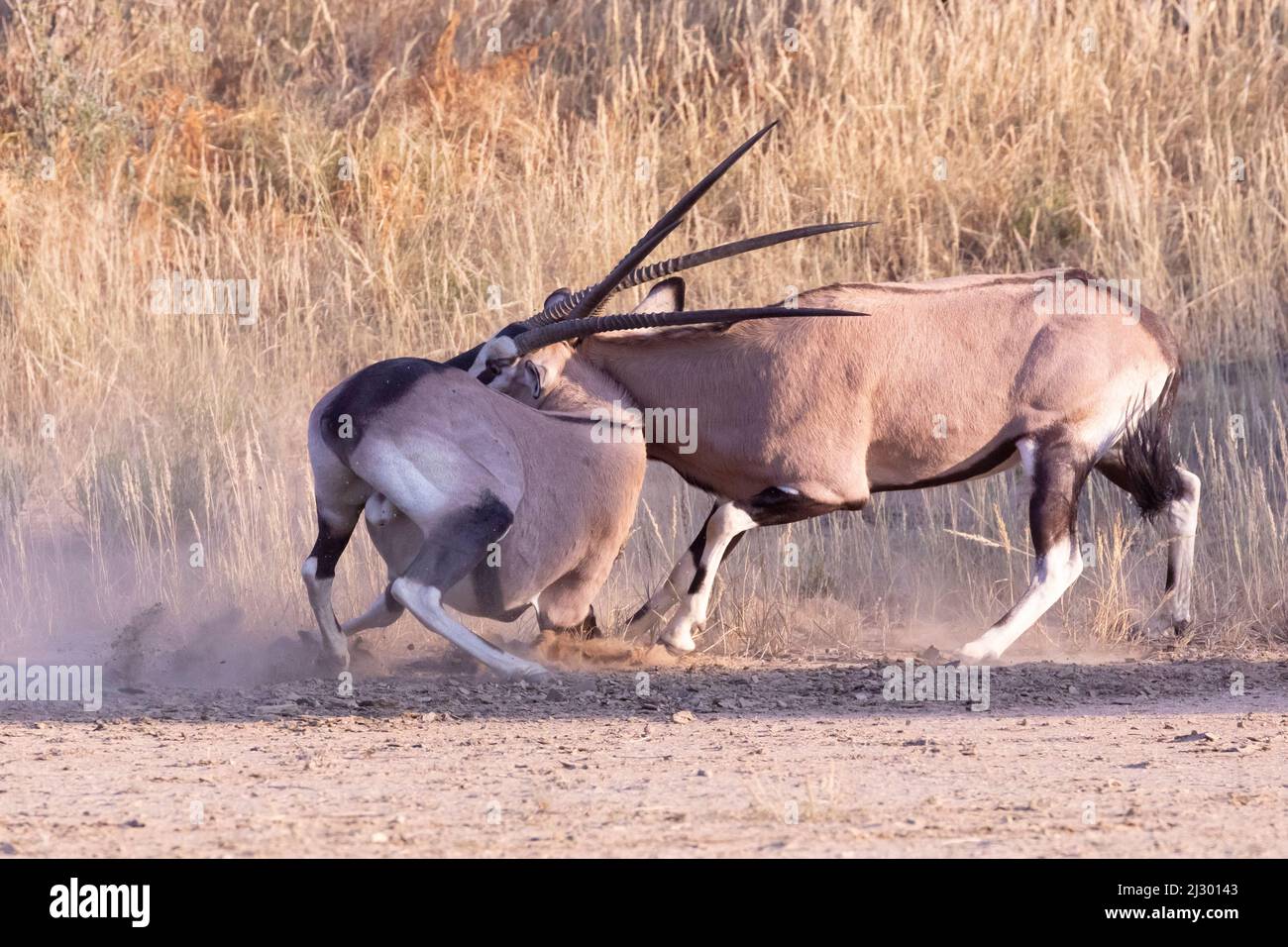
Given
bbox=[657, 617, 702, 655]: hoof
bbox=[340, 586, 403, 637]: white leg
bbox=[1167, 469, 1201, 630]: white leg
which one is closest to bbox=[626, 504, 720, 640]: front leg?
bbox=[657, 617, 702, 655]: hoof

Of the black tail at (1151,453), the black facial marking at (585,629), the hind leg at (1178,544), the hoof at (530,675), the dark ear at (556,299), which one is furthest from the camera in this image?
the hind leg at (1178,544)

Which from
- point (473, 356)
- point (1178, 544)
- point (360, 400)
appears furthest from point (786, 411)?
point (1178, 544)

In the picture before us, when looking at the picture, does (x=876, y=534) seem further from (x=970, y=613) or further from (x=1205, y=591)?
(x=1205, y=591)

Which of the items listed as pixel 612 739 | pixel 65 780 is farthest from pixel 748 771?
pixel 65 780

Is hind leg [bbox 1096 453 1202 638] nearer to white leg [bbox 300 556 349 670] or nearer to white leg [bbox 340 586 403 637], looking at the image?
white leg [bbox 340 586 403 637]

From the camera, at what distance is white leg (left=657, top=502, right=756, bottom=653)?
262 inches

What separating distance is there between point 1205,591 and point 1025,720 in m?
2.21

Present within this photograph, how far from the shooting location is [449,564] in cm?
592

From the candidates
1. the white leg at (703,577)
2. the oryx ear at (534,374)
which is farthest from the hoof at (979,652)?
the oryx ear at (534,374)

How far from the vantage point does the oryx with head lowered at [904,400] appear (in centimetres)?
668

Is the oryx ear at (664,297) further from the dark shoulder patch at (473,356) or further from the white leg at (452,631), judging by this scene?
the white leg at (452,631)

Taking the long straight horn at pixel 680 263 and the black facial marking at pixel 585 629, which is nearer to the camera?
the black facial marking at pixel 585 629

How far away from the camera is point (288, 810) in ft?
14.0

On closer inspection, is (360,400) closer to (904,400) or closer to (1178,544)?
(904,400)
